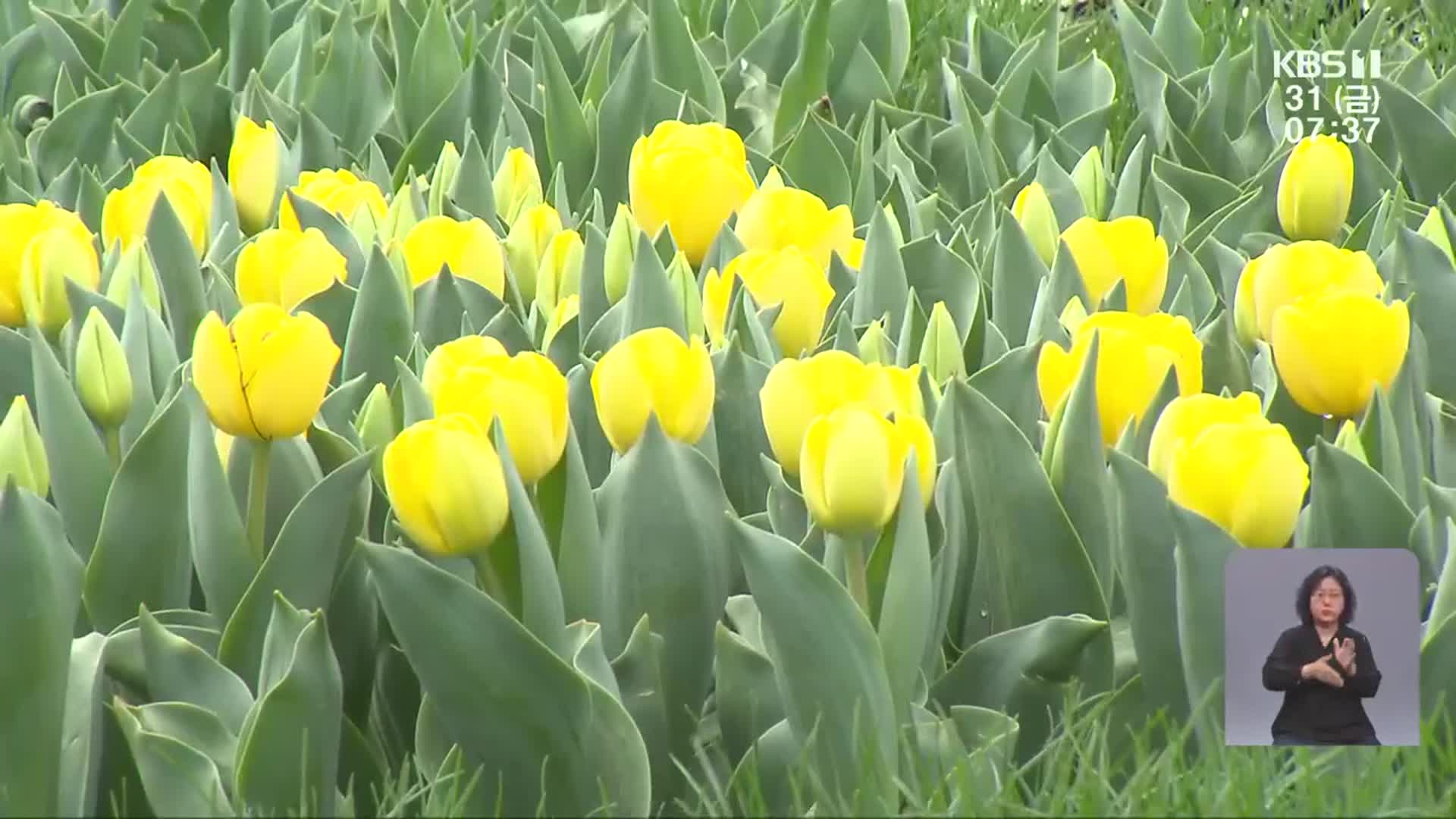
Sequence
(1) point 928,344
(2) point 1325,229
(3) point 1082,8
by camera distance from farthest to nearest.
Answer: (3) point 1082,8
(2) point 1325,229
(1) point 928,344

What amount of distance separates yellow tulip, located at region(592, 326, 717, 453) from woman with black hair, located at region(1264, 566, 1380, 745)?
43 cm

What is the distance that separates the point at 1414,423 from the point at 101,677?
3.26ft

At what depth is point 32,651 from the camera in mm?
1156

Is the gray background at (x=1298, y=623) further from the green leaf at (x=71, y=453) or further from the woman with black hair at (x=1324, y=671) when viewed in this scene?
the green leaf at (x=71, y=453)

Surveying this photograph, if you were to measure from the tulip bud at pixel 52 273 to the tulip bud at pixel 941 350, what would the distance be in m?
0.75

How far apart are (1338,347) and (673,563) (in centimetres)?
50

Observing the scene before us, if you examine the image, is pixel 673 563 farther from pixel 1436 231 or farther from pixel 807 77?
pixel 807 77

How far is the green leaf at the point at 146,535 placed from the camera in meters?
1.37

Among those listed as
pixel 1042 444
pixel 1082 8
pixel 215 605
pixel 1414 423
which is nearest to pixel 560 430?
pixel 215 605

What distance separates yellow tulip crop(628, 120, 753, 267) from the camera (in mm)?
1829

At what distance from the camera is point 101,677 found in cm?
123

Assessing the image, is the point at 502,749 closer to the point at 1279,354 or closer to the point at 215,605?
the point at 215,605

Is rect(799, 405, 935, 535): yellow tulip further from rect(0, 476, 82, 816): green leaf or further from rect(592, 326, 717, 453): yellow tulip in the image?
rect(0, 476, 82, 816): green leaf

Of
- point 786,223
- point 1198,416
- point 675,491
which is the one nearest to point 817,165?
point 786,223
